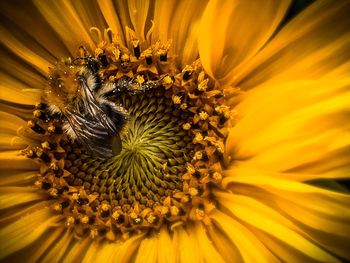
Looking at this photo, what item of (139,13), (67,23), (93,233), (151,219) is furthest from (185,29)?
(93,233)

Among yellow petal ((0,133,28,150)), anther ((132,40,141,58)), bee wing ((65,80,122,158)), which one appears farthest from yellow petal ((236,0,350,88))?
yellow petal ((0,133,28,150))

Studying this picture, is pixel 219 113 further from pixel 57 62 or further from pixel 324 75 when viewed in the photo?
pixel 57 62

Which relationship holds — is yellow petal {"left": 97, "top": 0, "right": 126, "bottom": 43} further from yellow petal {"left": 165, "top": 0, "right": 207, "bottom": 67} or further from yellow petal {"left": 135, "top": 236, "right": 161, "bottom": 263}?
yellow petal {"left": 135, "top": 236, "right": 161, "bottom": 263}

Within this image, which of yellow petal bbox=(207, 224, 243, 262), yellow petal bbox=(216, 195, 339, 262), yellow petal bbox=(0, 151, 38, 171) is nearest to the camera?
yellow petal bbox=(216, 195, 339, 262)

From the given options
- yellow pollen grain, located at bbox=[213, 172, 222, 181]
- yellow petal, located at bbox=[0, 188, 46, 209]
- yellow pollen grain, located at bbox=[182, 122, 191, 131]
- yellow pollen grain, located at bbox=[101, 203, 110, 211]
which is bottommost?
yellow pollen grain, located at bbox=[101, 203, 110, 211]

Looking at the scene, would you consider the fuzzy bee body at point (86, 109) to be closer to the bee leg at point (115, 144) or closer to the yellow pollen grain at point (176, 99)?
the bee leg at point (115, 144)

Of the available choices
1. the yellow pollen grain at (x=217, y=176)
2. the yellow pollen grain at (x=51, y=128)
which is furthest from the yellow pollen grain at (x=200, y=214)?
the yellow pollen grain at (x=51, y=128)

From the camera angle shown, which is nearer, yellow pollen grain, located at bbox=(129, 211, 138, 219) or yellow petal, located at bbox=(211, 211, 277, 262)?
yellow petal, located at bbox=(211, 211, 277, 262)

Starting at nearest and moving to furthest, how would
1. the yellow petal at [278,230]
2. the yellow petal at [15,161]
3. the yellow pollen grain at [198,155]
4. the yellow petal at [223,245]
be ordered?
the yellow petal at [278,230], the yellow petal at [223,245], the yellow pollen grain at [198,155], the yellow petal at [15,161]

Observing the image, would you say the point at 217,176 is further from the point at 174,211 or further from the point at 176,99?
the point at 176,99
